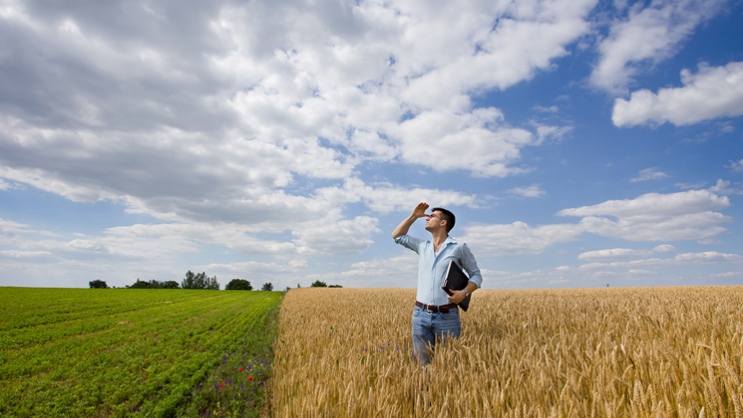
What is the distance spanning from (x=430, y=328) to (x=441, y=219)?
1.41 m

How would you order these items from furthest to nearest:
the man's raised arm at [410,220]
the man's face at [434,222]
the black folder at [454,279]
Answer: the man's raised arm at [410,220], the man's face at [434,222], the black folder at [454,279]

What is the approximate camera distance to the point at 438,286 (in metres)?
5.05

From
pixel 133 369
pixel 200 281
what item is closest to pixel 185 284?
pixel 200 281

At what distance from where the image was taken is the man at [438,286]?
4966mm

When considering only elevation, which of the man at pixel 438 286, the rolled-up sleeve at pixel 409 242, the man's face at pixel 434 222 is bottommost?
the man at pixel 438 286

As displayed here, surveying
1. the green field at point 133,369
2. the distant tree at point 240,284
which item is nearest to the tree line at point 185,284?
the distant tree at point 240,284

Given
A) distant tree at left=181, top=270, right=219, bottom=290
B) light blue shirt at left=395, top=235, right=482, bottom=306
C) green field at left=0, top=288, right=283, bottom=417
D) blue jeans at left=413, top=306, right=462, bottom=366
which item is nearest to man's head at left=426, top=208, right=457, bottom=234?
light blue shirt at left=395, top=235, right=482, bottom=306

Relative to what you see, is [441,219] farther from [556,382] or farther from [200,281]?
[200,281]

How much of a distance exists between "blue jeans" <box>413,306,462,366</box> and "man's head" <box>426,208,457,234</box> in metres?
1.09

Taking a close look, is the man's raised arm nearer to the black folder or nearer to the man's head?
the man's head

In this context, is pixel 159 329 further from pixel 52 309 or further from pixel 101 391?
pixel 52 309

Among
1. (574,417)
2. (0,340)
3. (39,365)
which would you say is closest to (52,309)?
(0,340)

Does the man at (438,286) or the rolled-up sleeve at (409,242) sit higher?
the rolled-up sleeve at (409,242)

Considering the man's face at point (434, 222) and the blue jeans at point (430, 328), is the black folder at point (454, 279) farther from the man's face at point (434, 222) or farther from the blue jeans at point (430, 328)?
the man's face at point (434, 222)
